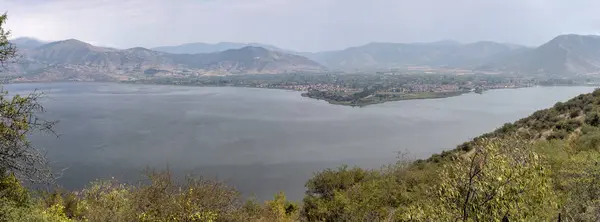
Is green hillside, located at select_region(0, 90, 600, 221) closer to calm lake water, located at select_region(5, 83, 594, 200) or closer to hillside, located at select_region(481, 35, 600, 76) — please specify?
calm lake water, located at select_region(5, 83, 594, 200)

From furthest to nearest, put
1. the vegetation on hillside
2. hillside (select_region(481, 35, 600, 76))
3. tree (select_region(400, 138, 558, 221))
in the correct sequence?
hillside (select_region(481, 35, 600, 76))
the vegetation on hillside
tree (select_region(400, 138, 558, 221))

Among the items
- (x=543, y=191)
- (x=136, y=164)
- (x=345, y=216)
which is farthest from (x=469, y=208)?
(x=136, y=164)

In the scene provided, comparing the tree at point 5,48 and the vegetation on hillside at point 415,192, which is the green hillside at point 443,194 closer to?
the vegetation on hillside at point 415,192

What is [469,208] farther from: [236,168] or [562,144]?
[236,168]

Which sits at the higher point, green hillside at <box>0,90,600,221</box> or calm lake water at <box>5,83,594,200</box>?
green hillside at <box>0,90,600,221</box>

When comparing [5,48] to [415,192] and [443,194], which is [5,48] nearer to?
[443,194]

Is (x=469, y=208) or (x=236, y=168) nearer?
(x=469, y=208)

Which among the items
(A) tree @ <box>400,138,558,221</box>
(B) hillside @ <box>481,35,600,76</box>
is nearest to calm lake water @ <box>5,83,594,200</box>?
(A) tree @ <box>400,138,558,221</box>

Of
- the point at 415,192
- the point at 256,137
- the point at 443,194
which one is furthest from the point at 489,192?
the point at 256,137
